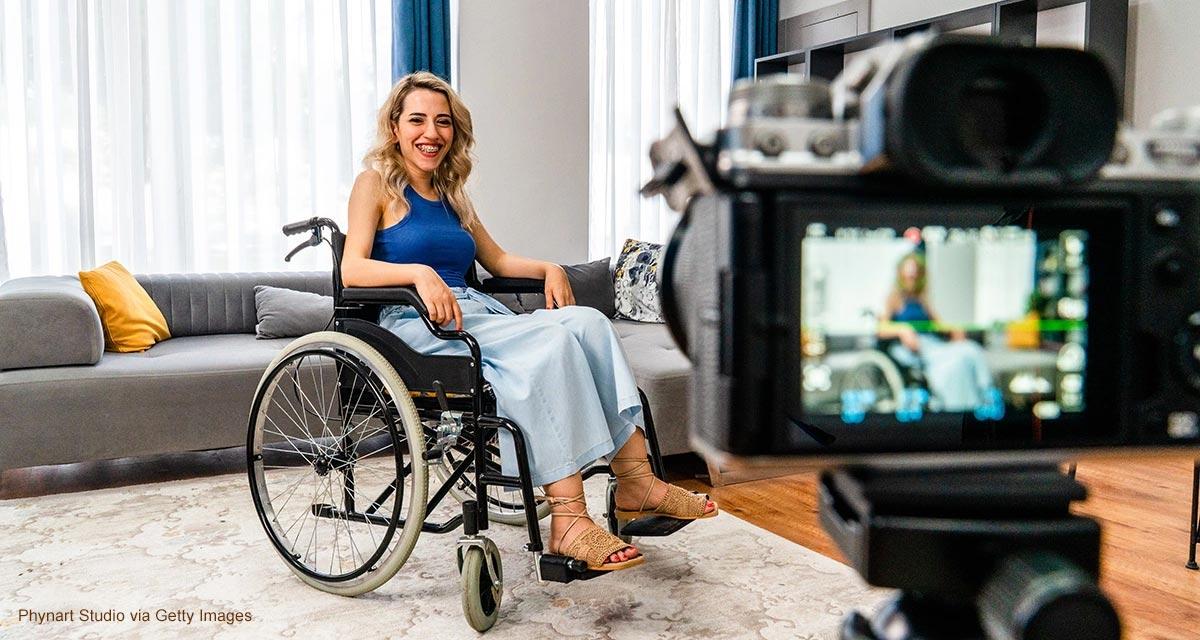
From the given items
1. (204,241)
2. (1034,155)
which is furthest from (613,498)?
(204,241)

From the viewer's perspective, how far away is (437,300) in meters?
1.78

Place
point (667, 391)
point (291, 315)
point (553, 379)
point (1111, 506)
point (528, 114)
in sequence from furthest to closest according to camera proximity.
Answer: point (528, 114), point (291, 315), point (667, 391), point (1111, 506), point (553, 379)

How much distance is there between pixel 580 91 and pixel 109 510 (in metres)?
A: 2.58

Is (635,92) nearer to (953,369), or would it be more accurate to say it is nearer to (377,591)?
(377,591)

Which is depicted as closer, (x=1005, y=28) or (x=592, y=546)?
(x=592, y=546)

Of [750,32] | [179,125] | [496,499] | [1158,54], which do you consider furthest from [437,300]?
[750,32]

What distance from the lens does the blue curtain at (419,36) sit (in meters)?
3.90

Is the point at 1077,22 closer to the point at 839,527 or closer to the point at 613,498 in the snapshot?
the point at 613,498

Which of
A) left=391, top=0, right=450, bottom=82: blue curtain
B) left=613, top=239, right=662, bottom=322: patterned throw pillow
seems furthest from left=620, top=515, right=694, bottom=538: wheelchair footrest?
left=391, top=0, right=450, bottom=82: blue curtain

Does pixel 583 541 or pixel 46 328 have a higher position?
pixel 46 328

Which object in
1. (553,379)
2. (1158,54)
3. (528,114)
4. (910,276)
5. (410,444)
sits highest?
(1158,54)

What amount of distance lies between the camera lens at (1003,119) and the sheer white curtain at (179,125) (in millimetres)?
3611

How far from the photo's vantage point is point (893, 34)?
13.5 ft

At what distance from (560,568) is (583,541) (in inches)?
3.1
